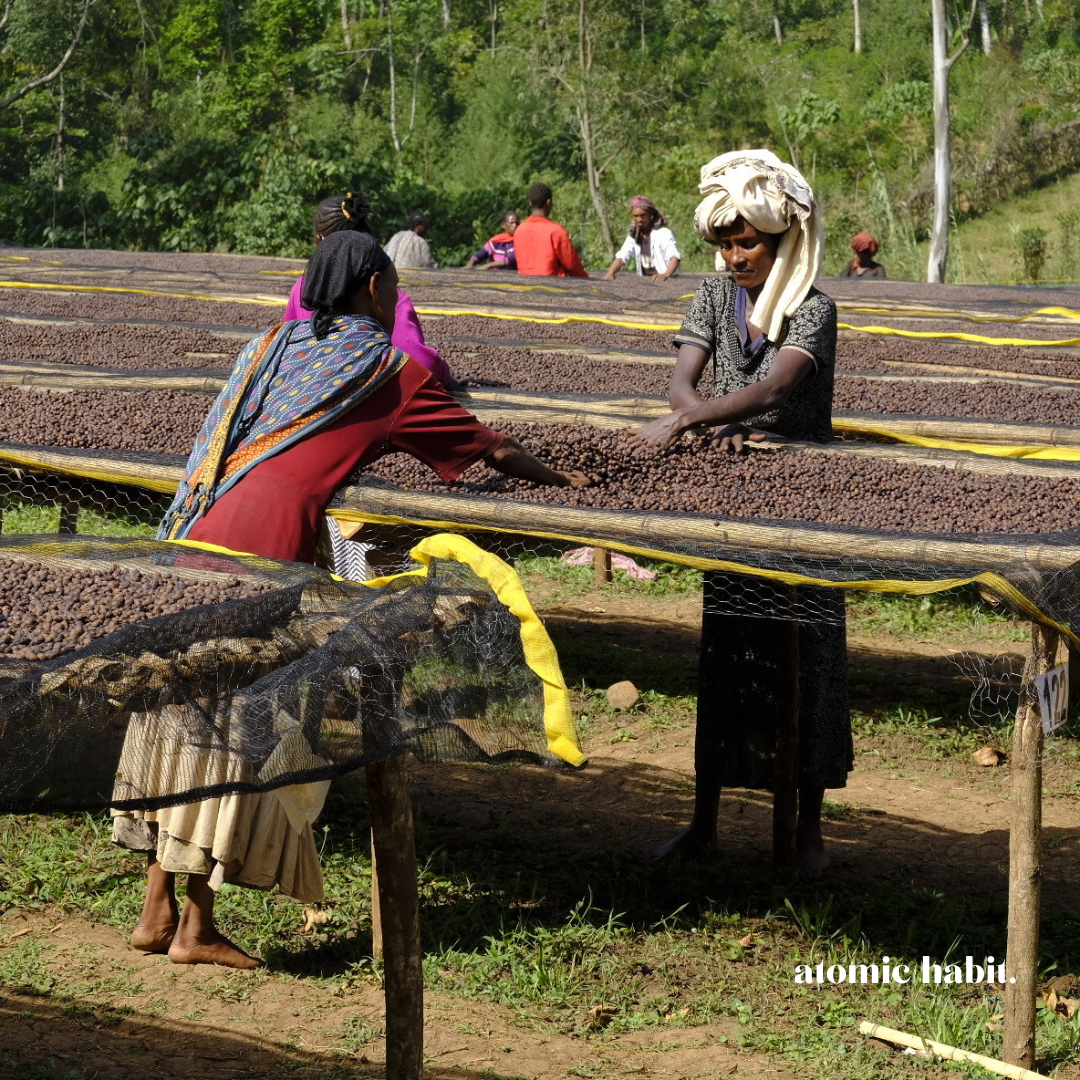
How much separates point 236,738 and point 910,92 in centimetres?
2563

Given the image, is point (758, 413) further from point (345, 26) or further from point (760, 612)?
point (345, 26)

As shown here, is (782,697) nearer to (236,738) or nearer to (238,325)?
(236,738)

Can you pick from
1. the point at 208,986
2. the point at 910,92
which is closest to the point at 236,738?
the point at 208,986

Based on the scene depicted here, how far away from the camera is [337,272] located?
8.91 feet

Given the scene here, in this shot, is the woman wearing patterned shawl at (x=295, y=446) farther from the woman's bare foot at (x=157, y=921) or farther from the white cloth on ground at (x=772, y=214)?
the white cloth on ground at (x=772, y=214)

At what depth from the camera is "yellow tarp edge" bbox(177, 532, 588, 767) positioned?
83.9 inches

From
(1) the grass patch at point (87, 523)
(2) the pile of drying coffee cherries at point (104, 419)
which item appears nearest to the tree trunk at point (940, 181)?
(1) the grass patch at point (87, 523)

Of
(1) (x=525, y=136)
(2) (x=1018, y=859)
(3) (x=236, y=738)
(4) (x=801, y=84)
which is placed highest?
(4) (x=801, y=84)

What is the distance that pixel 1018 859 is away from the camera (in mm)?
2625

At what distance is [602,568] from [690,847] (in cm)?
333

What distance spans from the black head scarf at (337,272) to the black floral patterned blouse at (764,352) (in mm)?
906

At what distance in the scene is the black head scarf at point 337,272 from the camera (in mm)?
2717

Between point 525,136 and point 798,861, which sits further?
point 525,136

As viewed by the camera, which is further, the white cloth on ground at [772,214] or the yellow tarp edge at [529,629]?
the white cloth on ground at [772,214]
